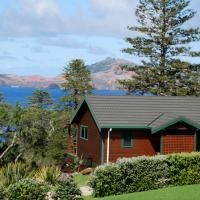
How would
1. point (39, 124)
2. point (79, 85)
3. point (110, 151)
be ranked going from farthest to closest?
1. point (79, 85)
2. point (39, 124)
3. point (110, 151)

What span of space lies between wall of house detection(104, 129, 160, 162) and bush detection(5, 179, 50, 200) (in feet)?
44.1

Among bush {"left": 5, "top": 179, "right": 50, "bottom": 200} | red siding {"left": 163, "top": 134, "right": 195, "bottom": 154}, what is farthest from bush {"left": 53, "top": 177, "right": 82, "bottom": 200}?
red siding {"left": 163, "top": 134, "right": 195, "bottom": 154}

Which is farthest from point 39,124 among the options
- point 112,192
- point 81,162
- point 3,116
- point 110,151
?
point 112,192

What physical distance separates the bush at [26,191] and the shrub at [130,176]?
9.44 feet

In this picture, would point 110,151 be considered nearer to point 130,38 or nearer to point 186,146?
point 186,146

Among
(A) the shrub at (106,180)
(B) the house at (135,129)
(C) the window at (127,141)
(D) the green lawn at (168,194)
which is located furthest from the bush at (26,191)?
(C) the window at (127,141)

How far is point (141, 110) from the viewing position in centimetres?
3675

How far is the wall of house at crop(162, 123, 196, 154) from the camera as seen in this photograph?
34.3 m

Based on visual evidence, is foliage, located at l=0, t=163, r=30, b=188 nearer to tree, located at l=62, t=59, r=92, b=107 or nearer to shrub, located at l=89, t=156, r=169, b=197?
shrub, located at l=89, t=156, r=169, b=197

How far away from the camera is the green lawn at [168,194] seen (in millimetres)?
20375

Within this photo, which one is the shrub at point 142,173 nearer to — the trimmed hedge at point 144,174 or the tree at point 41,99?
the trimmed hedge at point 144,174

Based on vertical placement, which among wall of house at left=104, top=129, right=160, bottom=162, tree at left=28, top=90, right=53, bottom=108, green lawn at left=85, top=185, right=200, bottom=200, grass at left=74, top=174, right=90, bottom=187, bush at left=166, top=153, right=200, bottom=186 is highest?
tree at left=28, top=90, right=53, bottom=108

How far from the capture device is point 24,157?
44719mm

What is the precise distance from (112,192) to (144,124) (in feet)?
39.8
